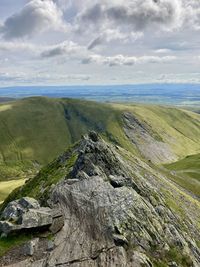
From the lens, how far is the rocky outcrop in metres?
35.7

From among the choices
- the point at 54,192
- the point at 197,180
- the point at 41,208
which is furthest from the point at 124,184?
the point at 197,180

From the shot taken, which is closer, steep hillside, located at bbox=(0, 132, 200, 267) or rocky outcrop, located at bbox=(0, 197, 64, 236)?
steep hillside, located at bbox=(0, 132, 200, 267)

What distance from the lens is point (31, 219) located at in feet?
119

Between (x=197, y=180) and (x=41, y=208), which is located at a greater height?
(x=41, y=208)

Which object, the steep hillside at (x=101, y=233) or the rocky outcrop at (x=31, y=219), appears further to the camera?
the rocky outcrop at (x=31, y=219)

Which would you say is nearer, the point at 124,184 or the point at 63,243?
the point at 63,243

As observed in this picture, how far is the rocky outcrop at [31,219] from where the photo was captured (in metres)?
35.7

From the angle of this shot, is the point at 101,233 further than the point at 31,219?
No

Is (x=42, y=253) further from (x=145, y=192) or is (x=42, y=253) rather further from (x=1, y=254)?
(x=145, y=192)

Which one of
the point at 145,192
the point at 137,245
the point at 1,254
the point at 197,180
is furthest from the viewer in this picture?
the point at 197,180

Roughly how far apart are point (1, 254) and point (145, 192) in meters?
24.9

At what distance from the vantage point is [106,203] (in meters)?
39.7

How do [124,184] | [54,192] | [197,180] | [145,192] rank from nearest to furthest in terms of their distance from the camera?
[54,192] < [124,184] < [145,192] < [197,180]

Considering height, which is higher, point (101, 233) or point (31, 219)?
point (31, 219)
